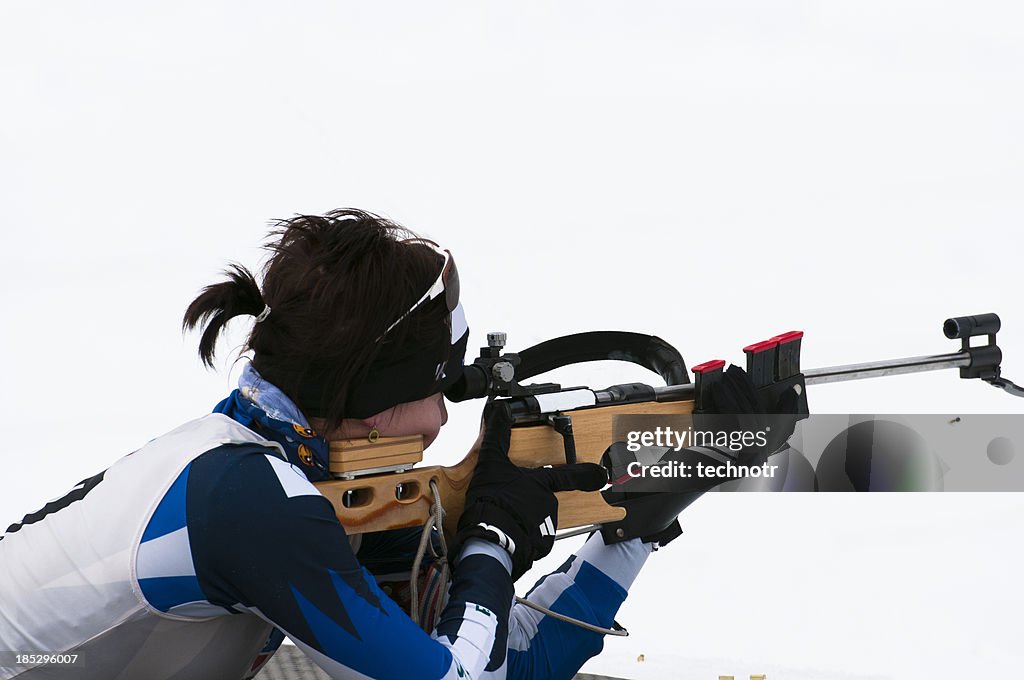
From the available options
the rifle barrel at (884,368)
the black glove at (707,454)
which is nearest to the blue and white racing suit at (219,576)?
the black glove at (707,454)

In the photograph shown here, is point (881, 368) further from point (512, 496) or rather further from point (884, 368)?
point (512, 496)

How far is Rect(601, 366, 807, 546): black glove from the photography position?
174cm

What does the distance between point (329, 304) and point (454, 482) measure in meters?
0.35

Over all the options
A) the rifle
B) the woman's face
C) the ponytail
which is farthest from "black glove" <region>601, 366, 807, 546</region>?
the ponytail

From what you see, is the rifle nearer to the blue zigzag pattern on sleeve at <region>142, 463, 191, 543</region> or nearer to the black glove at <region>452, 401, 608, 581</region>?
the black glove at <region>452, 401, 608, 581</region>

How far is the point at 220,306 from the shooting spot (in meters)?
1.47

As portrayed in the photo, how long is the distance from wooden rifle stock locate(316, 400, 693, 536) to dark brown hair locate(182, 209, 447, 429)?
0.30ft

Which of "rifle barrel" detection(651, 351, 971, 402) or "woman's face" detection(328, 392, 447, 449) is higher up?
"woman's face" detection(328, 392, 447, 449)

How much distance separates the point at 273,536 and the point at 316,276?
32 centimetres

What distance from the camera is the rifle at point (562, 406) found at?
1.47m

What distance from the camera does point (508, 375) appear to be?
1.66 meters

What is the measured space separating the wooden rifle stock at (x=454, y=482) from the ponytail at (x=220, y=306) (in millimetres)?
210

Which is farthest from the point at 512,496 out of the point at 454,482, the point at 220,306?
the point at 220,306

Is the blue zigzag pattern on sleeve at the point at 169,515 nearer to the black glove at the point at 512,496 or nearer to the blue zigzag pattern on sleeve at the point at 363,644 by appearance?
the blue zigzag pattern on sleeve at the point at 363,644
